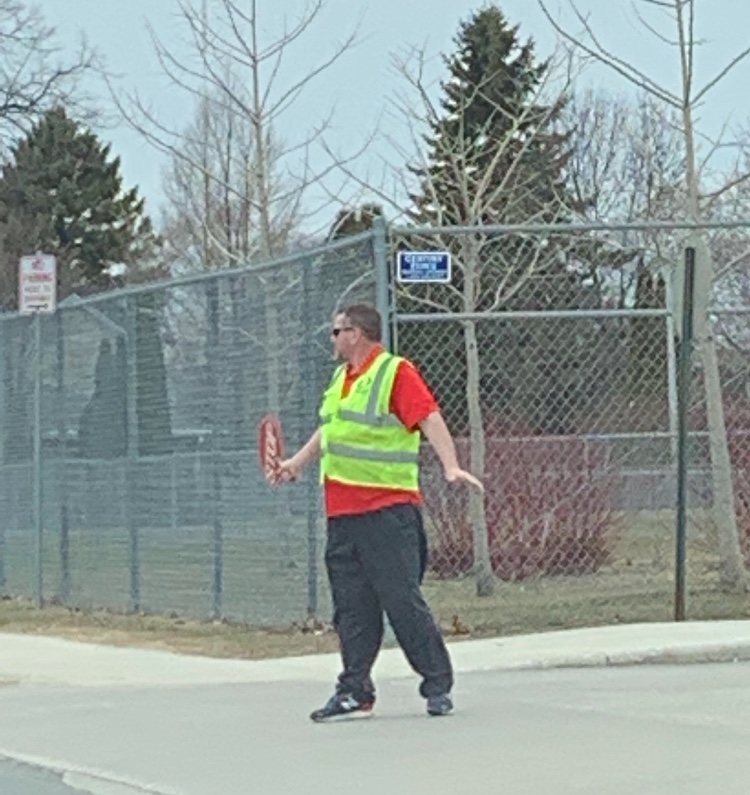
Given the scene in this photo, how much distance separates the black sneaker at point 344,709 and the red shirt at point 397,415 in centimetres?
86

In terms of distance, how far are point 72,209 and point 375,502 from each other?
46654 mm

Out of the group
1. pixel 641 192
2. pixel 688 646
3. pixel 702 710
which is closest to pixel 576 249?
pixel 688 646

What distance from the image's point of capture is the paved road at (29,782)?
8.13 meters

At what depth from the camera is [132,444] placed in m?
15.0

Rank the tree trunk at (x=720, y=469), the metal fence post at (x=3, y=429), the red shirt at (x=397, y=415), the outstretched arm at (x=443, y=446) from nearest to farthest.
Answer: the outstretched arm at (x=443, y=446) → the red shirt at (x=397, y=415) → the tree trunk at (x=720, y=469) → the metal fence post at (x=3, y=429)

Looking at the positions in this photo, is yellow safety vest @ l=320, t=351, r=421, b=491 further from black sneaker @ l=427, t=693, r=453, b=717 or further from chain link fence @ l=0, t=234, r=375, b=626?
chain link fence @ l=0, t=234, r=375, b=626

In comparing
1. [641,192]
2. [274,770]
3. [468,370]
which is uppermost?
[641,192]

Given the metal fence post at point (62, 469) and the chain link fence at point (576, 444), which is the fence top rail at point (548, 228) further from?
the metal fence post at point (62, 469)

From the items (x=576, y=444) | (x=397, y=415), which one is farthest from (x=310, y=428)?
(x=397, y=415)

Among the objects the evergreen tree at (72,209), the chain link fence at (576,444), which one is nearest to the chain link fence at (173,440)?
the chain link fence at (576,444)

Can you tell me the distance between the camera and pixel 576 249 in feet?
56.8

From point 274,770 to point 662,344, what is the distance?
704 centimetres

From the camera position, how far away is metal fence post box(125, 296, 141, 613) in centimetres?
1498

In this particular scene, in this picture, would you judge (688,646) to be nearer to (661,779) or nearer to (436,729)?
(436,729)
